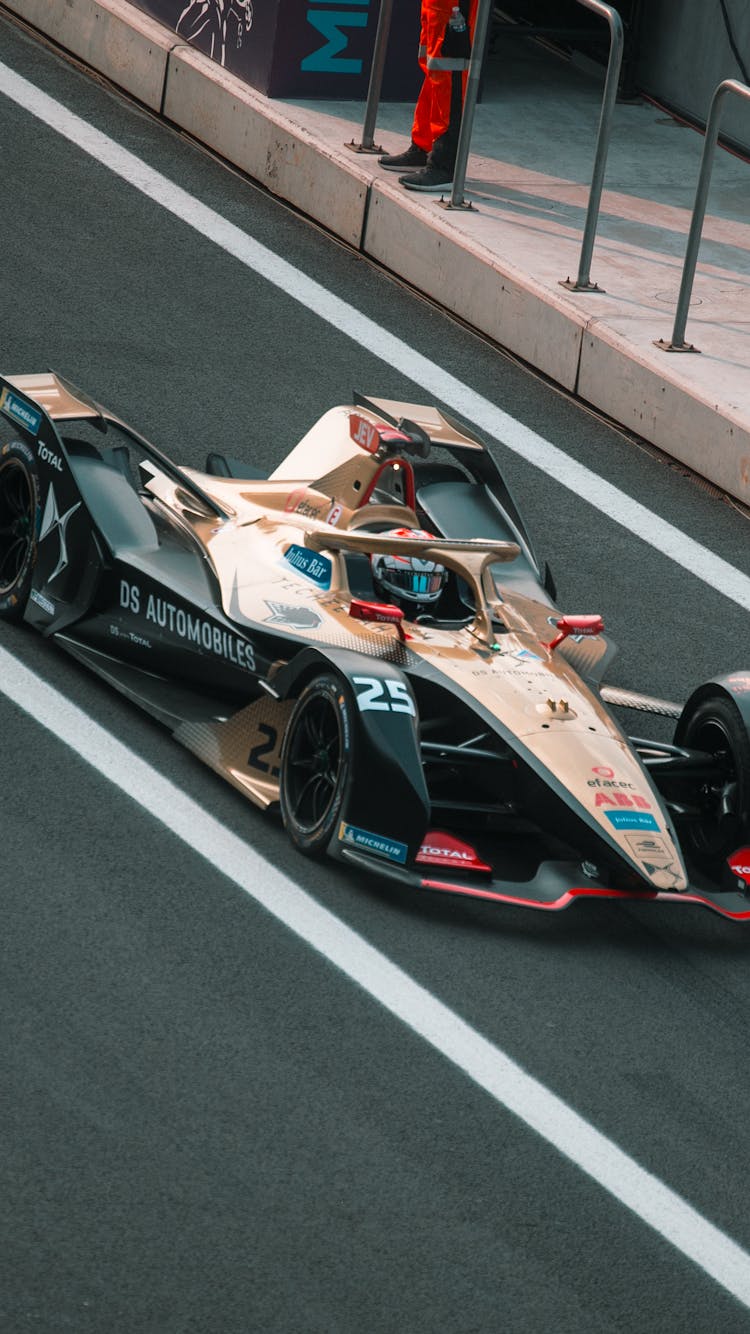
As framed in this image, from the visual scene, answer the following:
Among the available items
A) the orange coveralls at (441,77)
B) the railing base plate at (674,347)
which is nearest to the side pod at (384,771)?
the railing base plate at (674,347)

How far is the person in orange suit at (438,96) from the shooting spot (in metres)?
12.8

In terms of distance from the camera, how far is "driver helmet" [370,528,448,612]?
7.70 m

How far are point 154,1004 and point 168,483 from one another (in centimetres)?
292

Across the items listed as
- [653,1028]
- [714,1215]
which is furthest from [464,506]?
[714,1215]

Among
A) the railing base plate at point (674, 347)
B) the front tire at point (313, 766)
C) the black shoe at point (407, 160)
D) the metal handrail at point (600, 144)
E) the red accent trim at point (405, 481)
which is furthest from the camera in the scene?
the black shoe at point (407, 160)

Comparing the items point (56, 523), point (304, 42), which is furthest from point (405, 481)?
point (304, 42)

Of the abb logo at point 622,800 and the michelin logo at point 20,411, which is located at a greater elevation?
the michelin logo at point 20,411

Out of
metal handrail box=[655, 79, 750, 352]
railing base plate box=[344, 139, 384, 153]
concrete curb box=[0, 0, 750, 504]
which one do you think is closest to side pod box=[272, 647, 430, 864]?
concrete curb box=[0, 0, 750, 504]

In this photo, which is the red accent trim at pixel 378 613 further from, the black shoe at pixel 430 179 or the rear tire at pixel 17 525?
the black shoe at pixel 430 179

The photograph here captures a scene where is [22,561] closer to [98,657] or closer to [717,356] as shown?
[98,657]

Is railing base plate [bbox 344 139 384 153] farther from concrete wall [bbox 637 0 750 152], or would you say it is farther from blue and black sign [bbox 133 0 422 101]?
concrete wall [bbox 637 0 750 152]

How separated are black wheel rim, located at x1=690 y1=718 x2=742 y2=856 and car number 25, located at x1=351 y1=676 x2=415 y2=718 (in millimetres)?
1261

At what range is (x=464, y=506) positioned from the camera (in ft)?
29.6

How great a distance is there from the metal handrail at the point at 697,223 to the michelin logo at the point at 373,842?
213 inches
